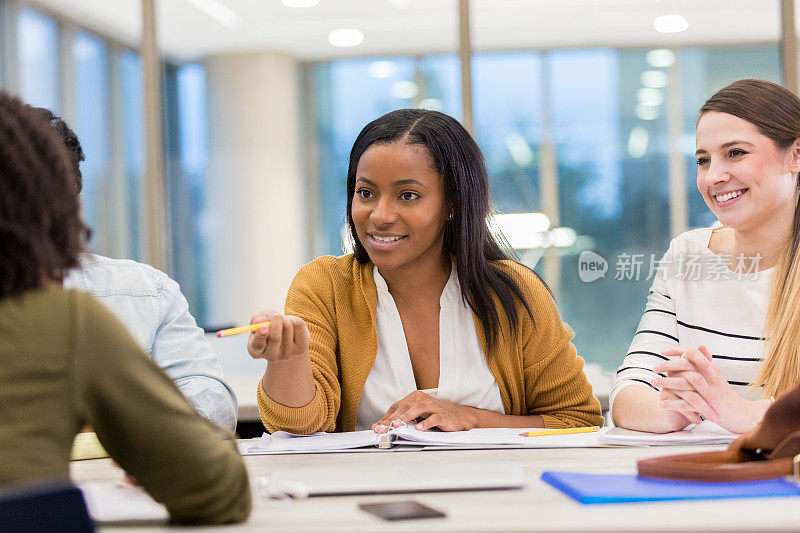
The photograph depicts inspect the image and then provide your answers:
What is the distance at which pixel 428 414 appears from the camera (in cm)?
181

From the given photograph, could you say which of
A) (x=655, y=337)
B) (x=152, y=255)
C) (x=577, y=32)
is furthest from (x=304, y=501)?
(x=577, y=32)

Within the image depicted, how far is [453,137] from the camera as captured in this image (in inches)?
81.4

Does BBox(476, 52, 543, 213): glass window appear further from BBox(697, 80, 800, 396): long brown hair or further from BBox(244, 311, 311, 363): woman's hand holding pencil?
BBox(244, 311, 311, 363): woman's hand holding pencil

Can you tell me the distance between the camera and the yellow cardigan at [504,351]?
195 cm

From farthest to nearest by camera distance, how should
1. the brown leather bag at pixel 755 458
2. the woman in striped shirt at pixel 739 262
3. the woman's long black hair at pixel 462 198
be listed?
1. the woman's long black hair at pixel 462 198
2. the woman in striped shirt at pixel 739 262
3. the brown leather bag at pixel 755 458

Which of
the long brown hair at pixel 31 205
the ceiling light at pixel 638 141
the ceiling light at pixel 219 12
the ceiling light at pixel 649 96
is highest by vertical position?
the ceiling light at pixel 219 12

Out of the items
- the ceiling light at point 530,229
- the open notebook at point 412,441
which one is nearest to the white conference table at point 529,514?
the open notebook at point 412,441

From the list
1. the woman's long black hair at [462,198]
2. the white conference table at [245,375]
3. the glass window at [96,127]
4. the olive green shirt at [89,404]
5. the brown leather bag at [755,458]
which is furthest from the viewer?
the glass window at [96,127]

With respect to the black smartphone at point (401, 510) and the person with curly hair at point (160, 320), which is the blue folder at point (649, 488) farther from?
the person with curly hair at point (160, 320)

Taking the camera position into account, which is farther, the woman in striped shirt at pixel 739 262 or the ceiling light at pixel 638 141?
the ceiling light at pixel 638 141

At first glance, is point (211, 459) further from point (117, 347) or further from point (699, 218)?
point (699, 218)

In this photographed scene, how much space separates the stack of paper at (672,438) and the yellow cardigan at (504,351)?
33cm

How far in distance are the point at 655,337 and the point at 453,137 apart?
2.20 ft

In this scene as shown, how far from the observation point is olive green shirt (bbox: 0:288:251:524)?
85cm
